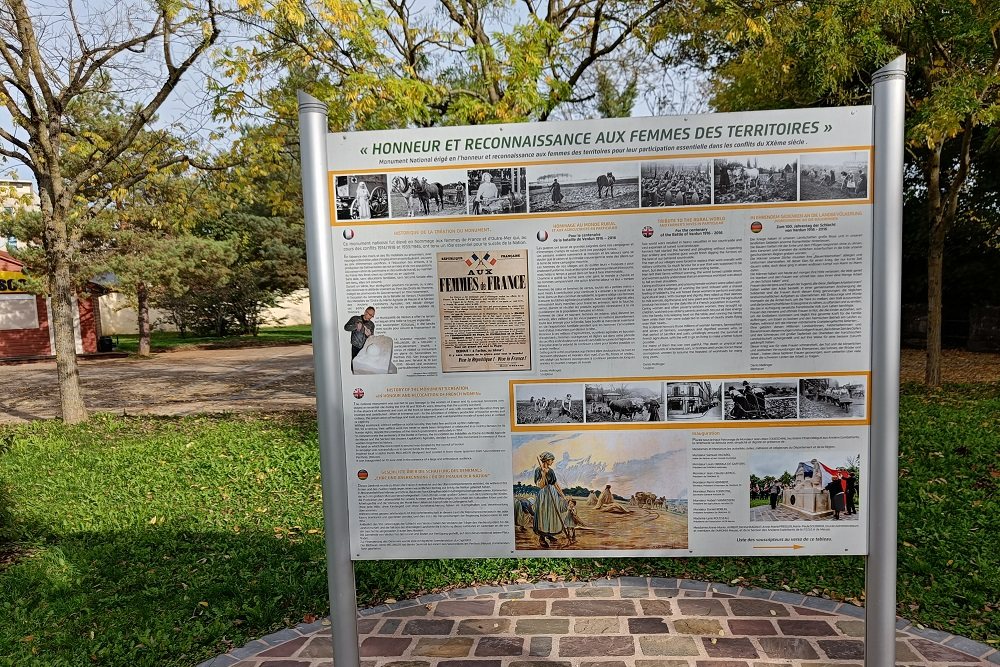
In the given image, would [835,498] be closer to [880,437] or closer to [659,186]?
[880,437]

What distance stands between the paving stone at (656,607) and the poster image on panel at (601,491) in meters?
1.52

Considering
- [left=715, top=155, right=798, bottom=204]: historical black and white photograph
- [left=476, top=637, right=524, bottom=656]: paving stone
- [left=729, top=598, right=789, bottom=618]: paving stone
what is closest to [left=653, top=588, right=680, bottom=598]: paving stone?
[left=729, top=598, right=789, bottom=618]: paving stone

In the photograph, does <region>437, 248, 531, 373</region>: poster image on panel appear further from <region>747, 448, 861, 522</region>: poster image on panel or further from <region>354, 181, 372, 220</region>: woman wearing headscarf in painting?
<region>747, 448, 861, 522</region>: poster image on panel

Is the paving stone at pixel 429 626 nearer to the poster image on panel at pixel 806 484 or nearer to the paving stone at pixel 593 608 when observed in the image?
the paving stone at pixel 593 608

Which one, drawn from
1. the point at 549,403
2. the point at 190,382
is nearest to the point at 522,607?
the point at 549,403

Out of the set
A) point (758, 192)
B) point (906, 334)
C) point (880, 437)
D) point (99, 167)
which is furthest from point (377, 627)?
point (906, 334)

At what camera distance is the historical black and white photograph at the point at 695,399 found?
240 centimetres

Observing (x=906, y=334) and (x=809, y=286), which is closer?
(x=809, y=286)

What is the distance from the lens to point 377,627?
3770 mm

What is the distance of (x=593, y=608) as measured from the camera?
387 cm

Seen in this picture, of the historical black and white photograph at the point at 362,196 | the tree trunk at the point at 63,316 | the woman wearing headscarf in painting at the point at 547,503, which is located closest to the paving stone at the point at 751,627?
the woman wearing headscarf in painting at the point at 547,503

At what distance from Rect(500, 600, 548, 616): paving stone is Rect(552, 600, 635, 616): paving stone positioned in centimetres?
8

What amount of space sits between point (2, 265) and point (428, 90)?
75.6 feet

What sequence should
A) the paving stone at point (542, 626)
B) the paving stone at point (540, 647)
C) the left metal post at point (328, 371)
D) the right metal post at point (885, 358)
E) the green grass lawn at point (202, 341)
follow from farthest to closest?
the green grass lawn at point (202, 341)
the paving stone at point (542, 626)
the paving stone at point (540, 647)
the left metal post at point (328, 371)
the right metal post at point (885, 358)
